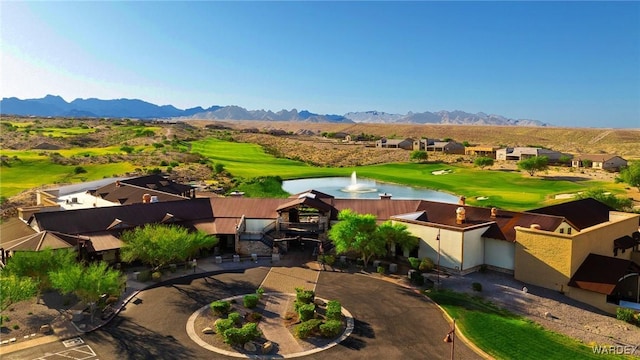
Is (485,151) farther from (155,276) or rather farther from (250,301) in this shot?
(250,301)

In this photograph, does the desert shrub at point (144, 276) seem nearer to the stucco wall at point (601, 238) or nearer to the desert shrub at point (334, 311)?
the desert shrub at point (334, 311)

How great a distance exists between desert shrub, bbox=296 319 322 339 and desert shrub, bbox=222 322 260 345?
8.99 feet

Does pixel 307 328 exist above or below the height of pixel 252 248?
below

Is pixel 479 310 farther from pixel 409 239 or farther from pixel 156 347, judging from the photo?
pixel 156 347

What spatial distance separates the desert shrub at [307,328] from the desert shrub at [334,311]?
3.73ft

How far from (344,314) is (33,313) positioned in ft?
69.4

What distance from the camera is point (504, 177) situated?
371 ft

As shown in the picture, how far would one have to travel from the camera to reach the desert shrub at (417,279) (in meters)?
37.2

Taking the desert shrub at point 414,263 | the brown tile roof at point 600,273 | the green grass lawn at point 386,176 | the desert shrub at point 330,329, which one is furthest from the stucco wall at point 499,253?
the green grass lawn at point 386,176

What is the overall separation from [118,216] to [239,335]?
81.2 ft

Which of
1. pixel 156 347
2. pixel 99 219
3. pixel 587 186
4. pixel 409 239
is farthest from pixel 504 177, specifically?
pixel 156 347

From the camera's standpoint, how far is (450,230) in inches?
1607

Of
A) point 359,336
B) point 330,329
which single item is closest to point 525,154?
point 359,336

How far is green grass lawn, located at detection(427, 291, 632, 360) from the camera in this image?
86.3ft
